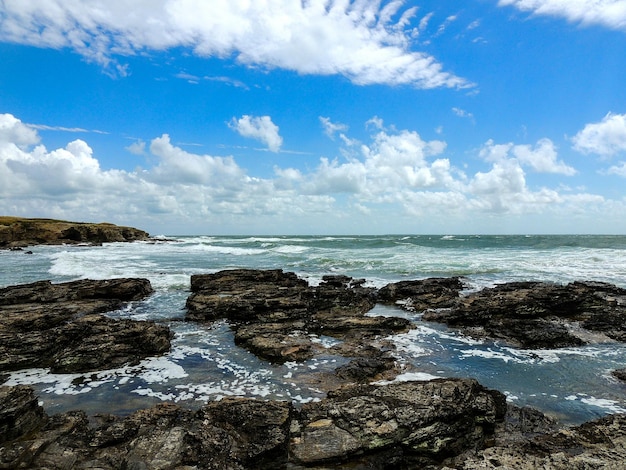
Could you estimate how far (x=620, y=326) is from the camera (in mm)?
13430

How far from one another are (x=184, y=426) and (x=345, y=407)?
2759 mm

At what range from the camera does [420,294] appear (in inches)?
752

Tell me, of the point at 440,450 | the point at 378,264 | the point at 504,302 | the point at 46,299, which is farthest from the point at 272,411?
the point at 378,264

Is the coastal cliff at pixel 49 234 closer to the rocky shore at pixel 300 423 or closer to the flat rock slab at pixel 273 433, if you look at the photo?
the rocky shore at pixel 300 423

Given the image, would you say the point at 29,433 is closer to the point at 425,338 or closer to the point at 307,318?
the point at 307,318

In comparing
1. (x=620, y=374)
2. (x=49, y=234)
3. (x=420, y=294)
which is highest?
(x=49, y=234)

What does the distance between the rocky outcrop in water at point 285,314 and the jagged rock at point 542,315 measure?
9.21ft

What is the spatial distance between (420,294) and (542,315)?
554cm

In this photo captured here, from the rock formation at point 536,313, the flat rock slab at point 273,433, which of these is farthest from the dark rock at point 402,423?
the rock formation at point 536,313

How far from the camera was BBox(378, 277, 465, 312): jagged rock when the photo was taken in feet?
56.9

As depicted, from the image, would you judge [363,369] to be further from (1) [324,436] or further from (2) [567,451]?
(2) [567,451]

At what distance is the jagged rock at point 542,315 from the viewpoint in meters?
12.2

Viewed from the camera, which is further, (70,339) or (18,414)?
(70,339)

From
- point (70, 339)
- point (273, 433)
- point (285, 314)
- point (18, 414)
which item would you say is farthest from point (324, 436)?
point (285, 314)
